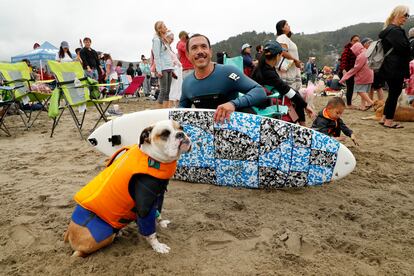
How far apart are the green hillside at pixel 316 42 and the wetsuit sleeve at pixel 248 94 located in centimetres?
3301

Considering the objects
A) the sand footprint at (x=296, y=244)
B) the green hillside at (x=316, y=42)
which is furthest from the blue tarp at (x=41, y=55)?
the green hillside at (x=316, y=42)

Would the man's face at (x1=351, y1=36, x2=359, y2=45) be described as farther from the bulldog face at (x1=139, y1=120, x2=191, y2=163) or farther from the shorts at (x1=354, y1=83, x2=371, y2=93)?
the bulldog face at (x1=139, y1=120, x2=191, y2=163)

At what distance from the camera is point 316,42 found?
2045 inches

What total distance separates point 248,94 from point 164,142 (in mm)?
1136

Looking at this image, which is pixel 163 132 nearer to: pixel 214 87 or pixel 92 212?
pixel 92 212

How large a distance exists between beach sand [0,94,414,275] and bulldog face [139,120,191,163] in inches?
24.3

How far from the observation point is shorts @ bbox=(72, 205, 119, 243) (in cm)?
174

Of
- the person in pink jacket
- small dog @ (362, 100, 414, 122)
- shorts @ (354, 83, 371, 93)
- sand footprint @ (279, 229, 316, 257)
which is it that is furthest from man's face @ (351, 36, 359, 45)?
sand footprint @ (279, 229, 316, 257)

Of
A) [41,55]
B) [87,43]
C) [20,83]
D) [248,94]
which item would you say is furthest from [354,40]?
[41,55]

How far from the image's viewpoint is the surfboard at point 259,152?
2.58 m

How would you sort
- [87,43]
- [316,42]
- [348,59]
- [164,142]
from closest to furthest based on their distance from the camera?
A: [164,142] → [348,59] → [87,43] → [316,42]

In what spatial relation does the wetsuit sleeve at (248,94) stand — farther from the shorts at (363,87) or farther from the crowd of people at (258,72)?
the shorts at (363,87)

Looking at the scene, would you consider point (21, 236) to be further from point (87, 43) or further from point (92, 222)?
point (87, 43)

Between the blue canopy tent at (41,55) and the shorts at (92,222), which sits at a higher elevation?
A: the blue canopy tent at (41,55)
